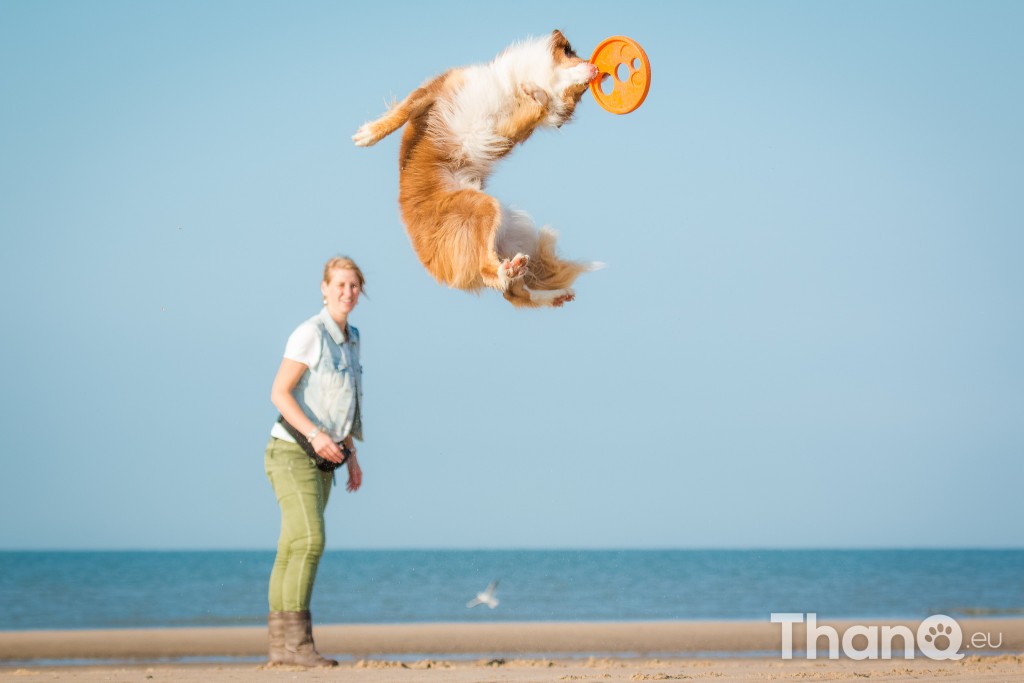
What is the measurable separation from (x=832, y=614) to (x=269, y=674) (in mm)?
12364

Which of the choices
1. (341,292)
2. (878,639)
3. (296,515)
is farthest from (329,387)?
(878,639)

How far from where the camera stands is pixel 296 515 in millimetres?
5141

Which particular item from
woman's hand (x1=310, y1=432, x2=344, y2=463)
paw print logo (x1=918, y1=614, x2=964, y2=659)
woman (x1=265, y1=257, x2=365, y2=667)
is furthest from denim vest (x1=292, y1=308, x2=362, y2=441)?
paw print logo (x1=918, y1=614, x2=964, y2=659)

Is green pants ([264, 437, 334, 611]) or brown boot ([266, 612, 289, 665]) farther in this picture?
brown boot ([266, 612, 289, 665])

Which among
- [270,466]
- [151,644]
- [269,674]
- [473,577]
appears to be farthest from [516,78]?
[473,577]

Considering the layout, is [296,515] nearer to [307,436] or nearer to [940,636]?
[307,436]

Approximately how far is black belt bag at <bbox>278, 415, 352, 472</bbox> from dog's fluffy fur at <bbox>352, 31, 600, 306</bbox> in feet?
3.18

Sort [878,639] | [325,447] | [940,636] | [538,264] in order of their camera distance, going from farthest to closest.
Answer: [940,636], [878,639], [538,264], [325,447]

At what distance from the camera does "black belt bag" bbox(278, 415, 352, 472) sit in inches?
199

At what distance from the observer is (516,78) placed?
5.45 m

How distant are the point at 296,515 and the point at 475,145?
1810 millimetres

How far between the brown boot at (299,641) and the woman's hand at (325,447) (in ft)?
2.42

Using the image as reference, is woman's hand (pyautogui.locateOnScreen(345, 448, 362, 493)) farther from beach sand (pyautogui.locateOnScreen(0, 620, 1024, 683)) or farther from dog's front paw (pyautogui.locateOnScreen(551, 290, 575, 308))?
beach sand (pyautogui.locateOnScreen(0, 620, 1024, 683))

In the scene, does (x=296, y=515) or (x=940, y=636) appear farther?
(x=940, y=636)
